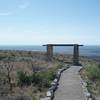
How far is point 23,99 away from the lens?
12977mm

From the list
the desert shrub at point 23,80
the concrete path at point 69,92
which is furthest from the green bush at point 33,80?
the concrete path at point 69,92

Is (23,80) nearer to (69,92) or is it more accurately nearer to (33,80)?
(33,80)

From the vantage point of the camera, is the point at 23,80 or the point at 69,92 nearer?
the point at 69,92

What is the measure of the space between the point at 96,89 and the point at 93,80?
4.13 meters

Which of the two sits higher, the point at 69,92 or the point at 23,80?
the point at 23,80

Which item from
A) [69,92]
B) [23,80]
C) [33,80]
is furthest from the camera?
[33,80]

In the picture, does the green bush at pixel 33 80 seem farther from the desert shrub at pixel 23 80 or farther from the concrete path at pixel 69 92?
A: the concrete path at pixel 69 92

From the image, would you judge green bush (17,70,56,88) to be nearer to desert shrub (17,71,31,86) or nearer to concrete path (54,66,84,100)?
desert shrub (17,71,31,86)

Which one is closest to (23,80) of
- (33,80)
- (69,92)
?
(33,80)

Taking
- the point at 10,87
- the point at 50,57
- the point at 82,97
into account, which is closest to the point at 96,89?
the point at 82,97

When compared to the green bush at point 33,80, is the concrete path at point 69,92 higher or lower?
lower

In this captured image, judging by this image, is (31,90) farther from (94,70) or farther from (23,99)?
(94,70)

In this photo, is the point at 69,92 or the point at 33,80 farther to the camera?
the point at 33,80

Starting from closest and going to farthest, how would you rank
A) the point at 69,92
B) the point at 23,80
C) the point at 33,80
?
1. the point at 69,92
2. the point at 23,80
3. the point at 33,80
